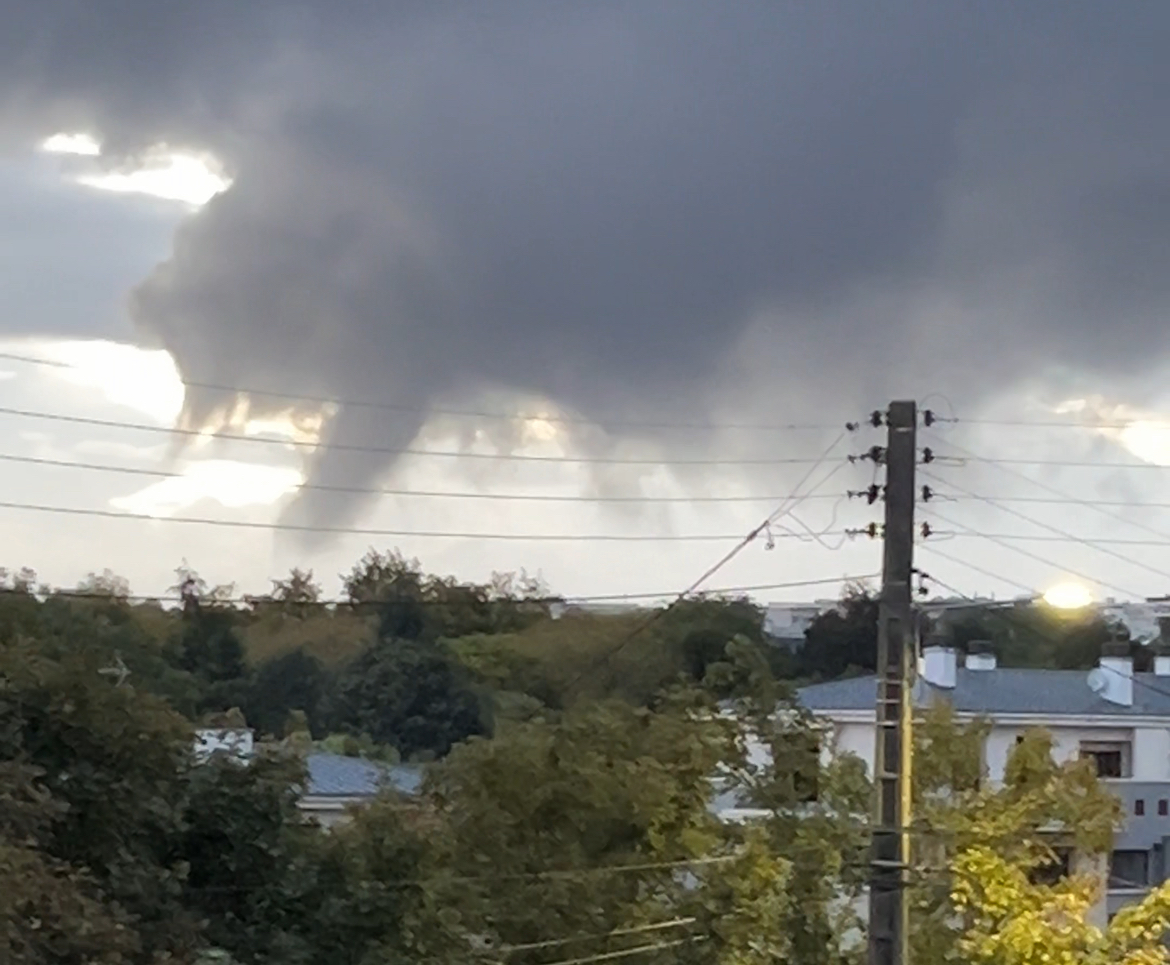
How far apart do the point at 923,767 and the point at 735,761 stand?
2190mm

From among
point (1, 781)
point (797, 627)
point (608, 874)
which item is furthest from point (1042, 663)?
point (1, 781)

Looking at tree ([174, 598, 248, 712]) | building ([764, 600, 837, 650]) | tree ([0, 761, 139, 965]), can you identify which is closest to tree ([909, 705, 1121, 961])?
tree ([0, 761, 139, 965])

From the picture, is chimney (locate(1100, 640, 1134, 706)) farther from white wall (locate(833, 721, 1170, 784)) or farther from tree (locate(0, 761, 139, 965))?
tree (locate(0, 761, 139, 965))

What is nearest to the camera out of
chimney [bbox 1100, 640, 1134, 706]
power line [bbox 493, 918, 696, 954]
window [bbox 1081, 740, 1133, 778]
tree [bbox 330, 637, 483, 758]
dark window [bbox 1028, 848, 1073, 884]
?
power line [bbox 493, 918, 696, 954]

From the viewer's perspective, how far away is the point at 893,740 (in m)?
16.9

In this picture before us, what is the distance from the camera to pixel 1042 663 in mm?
69688

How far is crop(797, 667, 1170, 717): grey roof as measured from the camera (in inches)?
1821

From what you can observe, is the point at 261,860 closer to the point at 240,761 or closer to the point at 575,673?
the point at 240,761

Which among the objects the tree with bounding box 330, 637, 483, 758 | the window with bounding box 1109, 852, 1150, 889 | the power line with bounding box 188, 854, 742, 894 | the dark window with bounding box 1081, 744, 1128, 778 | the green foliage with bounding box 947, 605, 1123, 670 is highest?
the green foliage with bounding box 947, 605, 1123, 670

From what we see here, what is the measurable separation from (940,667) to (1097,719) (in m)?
3.93

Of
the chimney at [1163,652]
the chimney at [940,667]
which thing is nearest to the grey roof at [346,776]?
the chimney at [940,667]

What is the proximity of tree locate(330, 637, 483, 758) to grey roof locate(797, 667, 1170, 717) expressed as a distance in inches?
666

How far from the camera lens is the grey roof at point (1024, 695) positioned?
46.2 metres

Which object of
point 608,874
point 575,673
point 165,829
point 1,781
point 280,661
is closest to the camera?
point 1,781
